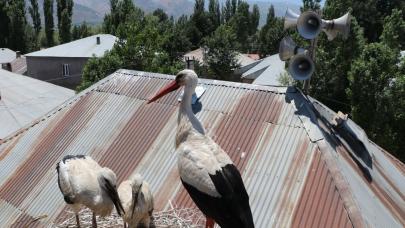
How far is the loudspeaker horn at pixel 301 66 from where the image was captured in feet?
28.2

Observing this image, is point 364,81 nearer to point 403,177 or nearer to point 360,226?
point 403,177

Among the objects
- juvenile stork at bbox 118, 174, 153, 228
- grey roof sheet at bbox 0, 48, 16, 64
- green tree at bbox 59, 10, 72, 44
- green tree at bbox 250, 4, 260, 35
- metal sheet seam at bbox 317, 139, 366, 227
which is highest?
metal sheet seam at bbox 317, 139, 366, 227

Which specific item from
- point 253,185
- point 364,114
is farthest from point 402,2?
point 253,185

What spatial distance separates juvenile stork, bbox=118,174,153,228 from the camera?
6305 millimetres

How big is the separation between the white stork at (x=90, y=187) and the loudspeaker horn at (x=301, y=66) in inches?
170

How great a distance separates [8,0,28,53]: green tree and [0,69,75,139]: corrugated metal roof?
3257cm

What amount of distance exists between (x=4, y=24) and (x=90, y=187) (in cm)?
5185

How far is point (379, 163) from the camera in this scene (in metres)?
8.88

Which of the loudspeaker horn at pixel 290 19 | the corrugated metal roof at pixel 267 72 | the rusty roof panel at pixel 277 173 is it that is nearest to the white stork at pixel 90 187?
the rusty roof panel at pixel 277 173

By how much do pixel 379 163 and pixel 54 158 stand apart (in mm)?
7384

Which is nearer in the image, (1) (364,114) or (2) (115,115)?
(2) (115,115)

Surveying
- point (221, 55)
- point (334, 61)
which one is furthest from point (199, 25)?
point (334, 61)

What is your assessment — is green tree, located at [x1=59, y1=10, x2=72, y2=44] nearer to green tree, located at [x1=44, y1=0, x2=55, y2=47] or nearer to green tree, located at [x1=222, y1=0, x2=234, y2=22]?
green tree, located at [x1=44, y1=0, x2=55, y2=47]

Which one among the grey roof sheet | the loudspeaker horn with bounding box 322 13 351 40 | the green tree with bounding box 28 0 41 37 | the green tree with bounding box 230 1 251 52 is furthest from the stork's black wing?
the green tree with bounding box 28 0 41 37
